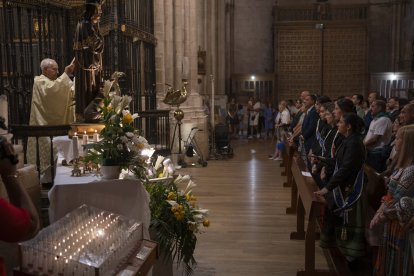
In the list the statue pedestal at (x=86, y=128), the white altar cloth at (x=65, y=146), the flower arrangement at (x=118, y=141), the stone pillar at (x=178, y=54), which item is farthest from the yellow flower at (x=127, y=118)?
the stone pillar at (x=178, y=54)

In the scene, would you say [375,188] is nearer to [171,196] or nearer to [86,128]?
[171,196]

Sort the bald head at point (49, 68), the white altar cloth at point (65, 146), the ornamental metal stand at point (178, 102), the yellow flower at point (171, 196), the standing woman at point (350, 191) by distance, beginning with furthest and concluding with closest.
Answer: the ornamental metal stand at point (178, 102)
the bald head at point (49, 68)
the white altar cloth at point (65, 146)
the standing woman at point (350, 191)
the yellow flower at point (171, 196)

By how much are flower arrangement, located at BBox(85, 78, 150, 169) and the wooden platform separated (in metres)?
1.78

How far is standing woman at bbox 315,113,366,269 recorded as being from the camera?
4852 mm

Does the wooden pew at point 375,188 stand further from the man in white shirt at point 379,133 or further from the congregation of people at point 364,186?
the man in white shirt at point 379,133

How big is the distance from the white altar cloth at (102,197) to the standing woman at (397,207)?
2.05m

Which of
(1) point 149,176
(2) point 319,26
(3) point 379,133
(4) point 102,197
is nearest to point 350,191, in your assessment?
(1) point 149,176

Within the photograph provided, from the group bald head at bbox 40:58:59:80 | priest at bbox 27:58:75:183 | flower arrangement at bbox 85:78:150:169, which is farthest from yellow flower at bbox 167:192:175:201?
bald head at bbox 40:58:59:80

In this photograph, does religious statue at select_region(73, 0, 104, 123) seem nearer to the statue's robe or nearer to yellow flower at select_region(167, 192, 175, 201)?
the statue's robe

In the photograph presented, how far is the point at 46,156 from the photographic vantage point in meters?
6.38

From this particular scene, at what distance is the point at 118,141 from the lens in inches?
153

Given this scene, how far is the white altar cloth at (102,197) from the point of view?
3.63 m

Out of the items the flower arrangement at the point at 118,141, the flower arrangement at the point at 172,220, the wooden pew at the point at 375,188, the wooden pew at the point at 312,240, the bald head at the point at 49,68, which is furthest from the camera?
the bald head at the point at 49,68

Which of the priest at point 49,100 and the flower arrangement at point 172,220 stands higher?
the priest at point 49,100
